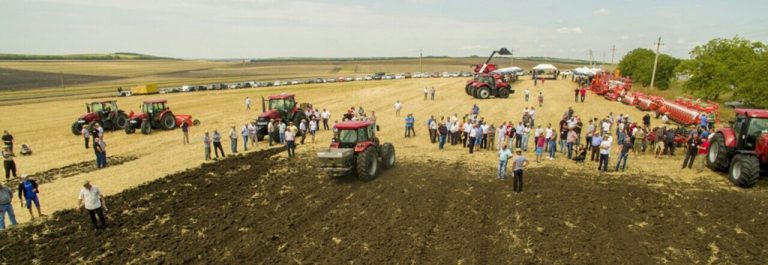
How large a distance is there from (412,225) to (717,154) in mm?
9457

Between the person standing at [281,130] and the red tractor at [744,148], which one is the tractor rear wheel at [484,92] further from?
the red tractor at [744,148]

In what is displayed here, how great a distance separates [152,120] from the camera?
69.7 feet

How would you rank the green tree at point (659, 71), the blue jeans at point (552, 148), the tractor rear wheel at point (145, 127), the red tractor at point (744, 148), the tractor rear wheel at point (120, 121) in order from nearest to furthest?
1. the red tractor at point (744, 148)
2. the blue jeans at point (552, 148)
3. the tractor rear wheel at point (145, 127)
4. the tractor rear wheel at point (120, 121)
5. the green tree at point (659, 71)

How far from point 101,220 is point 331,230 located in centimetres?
510

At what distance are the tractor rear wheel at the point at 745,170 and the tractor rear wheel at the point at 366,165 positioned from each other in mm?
9481

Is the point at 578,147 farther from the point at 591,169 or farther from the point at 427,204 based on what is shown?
the point at 427,204

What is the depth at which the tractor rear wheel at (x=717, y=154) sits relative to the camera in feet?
38.7

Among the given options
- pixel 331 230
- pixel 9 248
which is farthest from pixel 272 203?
pixel 9 248

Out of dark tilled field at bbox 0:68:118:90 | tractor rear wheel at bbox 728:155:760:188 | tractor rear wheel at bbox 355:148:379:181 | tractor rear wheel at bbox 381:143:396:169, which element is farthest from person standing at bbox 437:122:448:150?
dark tilled field at bbox 0:68:118:90

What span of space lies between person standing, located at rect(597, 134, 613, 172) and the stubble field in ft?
1.37

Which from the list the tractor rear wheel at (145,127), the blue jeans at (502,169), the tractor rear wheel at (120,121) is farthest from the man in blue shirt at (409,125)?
the tractor rear wheel at (120,121)

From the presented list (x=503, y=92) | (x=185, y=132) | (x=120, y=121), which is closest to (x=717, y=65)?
(x=503, y=92)

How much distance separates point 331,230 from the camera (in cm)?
891

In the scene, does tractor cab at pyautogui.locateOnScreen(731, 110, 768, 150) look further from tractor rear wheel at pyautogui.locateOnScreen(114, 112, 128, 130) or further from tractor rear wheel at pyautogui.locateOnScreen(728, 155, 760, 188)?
tractor rear wheel at pyautogui.locateOnScreen(114, 112, 128, 130)
